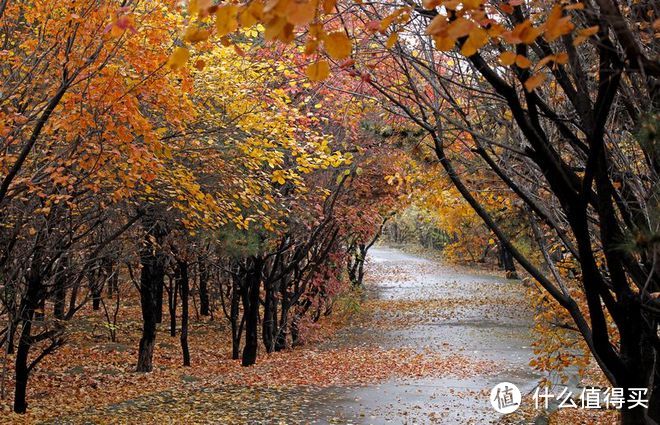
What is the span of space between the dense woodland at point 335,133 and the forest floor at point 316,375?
1115 mm

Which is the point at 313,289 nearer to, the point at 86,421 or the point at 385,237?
the point at 86,421

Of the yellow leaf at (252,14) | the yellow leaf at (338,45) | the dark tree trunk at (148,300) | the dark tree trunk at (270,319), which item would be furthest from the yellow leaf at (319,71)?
the dark tree trunk at (270,319)

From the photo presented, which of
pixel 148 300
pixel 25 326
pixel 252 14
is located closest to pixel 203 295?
pixel 148 300

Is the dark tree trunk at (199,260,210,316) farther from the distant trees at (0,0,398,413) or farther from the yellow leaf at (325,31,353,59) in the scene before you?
the yellow leaf at (325,31,353,59)

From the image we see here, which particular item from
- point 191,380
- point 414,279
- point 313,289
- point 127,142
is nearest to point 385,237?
point 414,279

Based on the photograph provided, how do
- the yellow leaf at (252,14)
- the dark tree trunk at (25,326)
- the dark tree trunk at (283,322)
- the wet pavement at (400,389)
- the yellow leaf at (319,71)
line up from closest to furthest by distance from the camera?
the yellow leaf at (252,14) < the yellow leaf at (319,71) < the dark tree trunk at (25,326) < the wet pavement at (400,389) < the dark tree trunk at (283,322)

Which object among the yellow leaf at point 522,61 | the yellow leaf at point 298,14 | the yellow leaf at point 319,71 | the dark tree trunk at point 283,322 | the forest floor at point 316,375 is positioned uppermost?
the yellow leaf at point 522,61

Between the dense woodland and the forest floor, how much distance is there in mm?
1115

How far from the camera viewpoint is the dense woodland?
360cm

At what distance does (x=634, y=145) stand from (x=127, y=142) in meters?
5.20

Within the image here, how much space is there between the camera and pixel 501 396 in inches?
479

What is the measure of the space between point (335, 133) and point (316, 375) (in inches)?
264

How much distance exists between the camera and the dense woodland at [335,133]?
3.60 metres

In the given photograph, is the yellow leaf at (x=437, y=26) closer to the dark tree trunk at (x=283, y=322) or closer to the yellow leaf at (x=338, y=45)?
the yellow leaf at (x=338, y=45)
